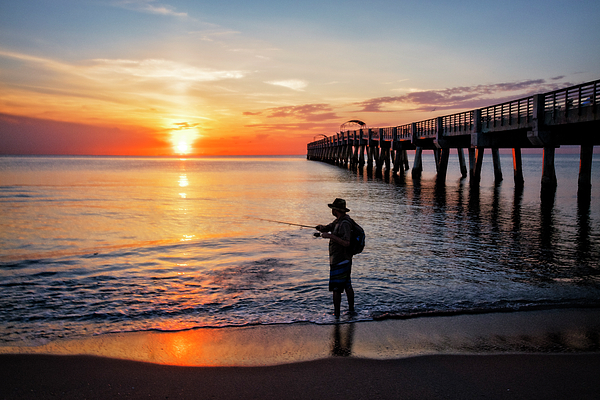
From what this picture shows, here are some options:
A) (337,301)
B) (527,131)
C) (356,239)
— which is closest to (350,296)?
(337,301)

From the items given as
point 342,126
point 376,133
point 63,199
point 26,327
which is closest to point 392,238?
point 26,327

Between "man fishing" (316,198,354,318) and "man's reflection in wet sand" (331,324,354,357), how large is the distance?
0.42 m

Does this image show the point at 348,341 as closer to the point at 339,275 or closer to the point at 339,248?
the point at 339,275

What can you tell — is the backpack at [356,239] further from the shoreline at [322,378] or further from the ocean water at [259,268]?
the shoreline at [322,378]

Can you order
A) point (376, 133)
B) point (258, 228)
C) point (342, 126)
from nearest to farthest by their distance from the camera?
point (258, 228)
point (376, 133)
point (342, 126)

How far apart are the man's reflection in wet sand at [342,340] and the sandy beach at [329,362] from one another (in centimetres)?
1

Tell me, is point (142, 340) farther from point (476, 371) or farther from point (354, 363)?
point (476, 371)

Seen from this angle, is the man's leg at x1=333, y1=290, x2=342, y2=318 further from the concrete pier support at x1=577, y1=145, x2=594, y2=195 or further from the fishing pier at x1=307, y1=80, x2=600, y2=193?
the concrete pier support at x1=577, y1=145, x2=594, y2=195

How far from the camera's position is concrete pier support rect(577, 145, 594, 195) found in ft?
70.5

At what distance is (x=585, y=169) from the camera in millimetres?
22797

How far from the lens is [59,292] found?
7.07 m

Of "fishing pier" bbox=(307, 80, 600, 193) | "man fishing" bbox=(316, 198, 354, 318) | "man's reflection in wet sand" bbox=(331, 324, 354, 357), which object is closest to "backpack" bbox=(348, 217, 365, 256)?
"man fishing" bbox=(316, 198, 354, 318)

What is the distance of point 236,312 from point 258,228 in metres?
7.87

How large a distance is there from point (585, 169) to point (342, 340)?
23.6 metres
